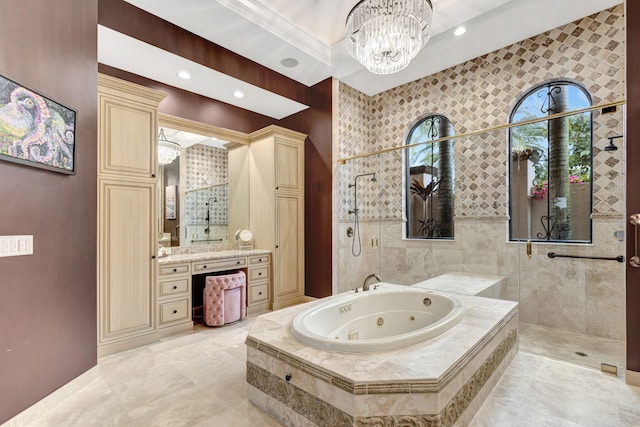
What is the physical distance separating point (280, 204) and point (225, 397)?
95.6 inches

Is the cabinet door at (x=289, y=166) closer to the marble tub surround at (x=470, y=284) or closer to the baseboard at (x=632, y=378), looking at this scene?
the marble tub surround at (x=470, y=284)

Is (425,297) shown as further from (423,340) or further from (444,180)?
(444,180)

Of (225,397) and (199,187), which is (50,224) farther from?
(199,187)

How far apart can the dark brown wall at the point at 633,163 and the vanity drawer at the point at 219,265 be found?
138 inches

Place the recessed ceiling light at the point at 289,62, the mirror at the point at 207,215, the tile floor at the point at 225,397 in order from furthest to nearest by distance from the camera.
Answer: the mirror at the point at 207,215, the recessed ceiling light at the point at 289,62, the tile floor at the point at 225,397

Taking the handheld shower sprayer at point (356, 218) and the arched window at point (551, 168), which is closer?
the arched window at point (551, 168)

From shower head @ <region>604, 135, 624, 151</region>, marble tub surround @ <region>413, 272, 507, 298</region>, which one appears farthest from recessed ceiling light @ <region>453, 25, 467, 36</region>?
marble tub surround @ <region>413, 272, 507, 298</region>

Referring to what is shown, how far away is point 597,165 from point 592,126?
1.26ft

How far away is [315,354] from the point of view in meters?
1.53

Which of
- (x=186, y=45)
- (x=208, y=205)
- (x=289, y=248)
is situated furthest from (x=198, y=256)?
(x=186, y=45)

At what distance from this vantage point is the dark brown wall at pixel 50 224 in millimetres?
1562

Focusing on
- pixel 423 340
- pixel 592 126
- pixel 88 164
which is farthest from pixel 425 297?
pixel 88 164

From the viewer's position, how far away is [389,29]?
217 cm

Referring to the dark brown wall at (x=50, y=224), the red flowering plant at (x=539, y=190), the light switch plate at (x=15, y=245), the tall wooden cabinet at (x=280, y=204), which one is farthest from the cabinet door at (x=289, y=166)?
the red flowering plant at (x=539, y=190)
